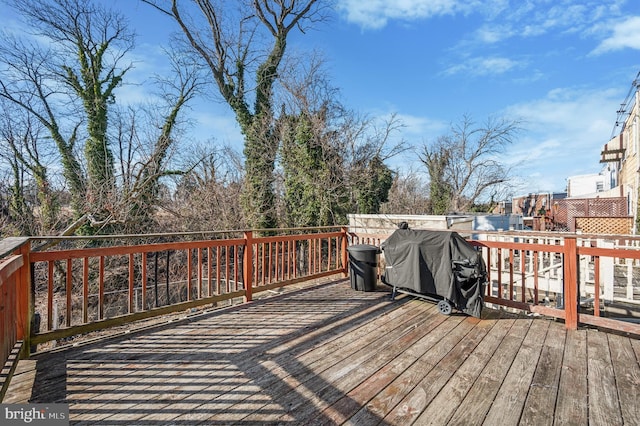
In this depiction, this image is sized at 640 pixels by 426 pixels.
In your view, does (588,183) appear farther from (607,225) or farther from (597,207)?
(607,225)

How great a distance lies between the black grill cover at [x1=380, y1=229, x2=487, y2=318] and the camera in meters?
3.27

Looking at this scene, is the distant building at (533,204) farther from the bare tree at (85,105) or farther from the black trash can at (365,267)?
the bare tree at (85,105)

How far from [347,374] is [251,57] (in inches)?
490

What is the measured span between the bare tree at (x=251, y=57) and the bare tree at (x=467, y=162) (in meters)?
11.2

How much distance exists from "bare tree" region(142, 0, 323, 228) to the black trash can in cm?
661

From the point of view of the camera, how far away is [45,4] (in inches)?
373

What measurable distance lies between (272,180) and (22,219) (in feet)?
23.9

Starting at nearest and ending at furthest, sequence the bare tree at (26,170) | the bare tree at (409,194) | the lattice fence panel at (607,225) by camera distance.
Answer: the bare tree at (26,170)
the lattice fence panel at (607,225)
the bare tree at (409,194)

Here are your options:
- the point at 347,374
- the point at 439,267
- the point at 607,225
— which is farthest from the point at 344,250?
the point at 607,225

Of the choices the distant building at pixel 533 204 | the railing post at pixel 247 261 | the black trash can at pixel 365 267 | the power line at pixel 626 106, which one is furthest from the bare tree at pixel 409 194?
the railing post at pixel 247 261

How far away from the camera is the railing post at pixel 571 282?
10.1 ft

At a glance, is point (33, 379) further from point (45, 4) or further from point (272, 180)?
point (45, 4)

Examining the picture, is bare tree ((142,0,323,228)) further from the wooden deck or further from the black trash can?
the wooden deck

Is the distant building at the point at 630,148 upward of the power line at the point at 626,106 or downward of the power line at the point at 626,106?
downward
